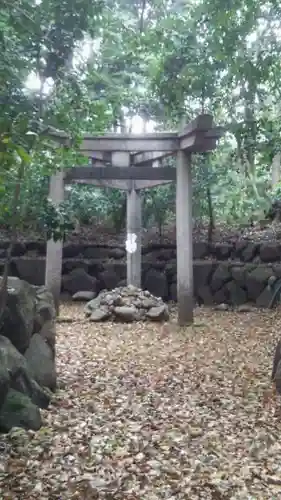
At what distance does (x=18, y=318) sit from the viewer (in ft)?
12.3

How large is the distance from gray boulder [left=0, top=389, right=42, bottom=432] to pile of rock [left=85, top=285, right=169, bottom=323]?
4.89 metres

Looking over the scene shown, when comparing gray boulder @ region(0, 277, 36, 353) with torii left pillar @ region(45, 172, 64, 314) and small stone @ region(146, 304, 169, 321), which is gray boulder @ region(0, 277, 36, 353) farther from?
small stone @ region(146, 304, 169, 321)

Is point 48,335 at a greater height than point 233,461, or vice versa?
point 48,335

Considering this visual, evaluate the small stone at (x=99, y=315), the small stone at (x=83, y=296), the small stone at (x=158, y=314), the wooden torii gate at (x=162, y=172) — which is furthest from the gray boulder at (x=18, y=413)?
the small stone at (x=83, y=296)

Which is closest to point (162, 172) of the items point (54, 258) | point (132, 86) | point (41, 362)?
point (54, 258)

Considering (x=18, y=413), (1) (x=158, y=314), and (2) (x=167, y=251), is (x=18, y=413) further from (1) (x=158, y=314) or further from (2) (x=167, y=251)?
(2) (x=167, y=251)

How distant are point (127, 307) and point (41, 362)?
174 inches

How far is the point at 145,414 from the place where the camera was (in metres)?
3.83

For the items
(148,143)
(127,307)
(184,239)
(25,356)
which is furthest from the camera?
(127,307)

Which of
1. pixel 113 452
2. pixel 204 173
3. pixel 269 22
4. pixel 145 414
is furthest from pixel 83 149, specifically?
pixel 113 452

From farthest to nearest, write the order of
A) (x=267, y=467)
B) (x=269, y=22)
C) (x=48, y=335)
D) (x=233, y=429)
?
(x=269, y=22)
(x=48, y=335)
(x=233, y=429)
(x=267, y=467)

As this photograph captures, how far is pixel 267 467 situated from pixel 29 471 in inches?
54.1

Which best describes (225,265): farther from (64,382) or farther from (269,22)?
(64,382)

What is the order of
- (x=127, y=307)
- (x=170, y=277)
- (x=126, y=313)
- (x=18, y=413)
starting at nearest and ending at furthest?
1. (x=18, y=413)
2. (x=126, y=313)
3. (x=127, y=307)
4. (x=170, y=277)
